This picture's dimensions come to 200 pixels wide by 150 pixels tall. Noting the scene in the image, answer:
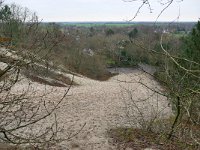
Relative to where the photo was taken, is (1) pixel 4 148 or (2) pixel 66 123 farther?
(2) pixel 66 123

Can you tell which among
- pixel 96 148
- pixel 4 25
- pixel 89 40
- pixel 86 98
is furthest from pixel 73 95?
pixel 89 40

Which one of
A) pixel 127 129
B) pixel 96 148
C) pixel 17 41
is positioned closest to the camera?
pixel 17 41

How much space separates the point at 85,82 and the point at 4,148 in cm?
2635

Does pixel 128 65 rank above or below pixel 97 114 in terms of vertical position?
above

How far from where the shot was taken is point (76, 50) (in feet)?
142

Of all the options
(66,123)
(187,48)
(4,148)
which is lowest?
(66,123)

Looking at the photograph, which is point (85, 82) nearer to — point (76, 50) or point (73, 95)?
point (76, 50)

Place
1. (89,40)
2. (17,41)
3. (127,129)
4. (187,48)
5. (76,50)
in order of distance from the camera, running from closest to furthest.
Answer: (17,41) → (127,129) → (187,48) → (76,50) → (89,40)

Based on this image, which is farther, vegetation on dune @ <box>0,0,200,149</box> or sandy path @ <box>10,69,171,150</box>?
sandy path @ <box>10,69,171,150</box>

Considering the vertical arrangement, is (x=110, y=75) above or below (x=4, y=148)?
below

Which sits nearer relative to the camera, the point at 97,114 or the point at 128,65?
the point at 128,65

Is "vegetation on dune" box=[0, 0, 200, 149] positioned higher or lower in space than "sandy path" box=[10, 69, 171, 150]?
higher

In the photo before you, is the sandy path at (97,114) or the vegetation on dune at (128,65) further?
the sandy path at (97,114)

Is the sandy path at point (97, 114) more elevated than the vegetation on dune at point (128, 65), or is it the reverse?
the vegetation on dune at point (128, 65)
